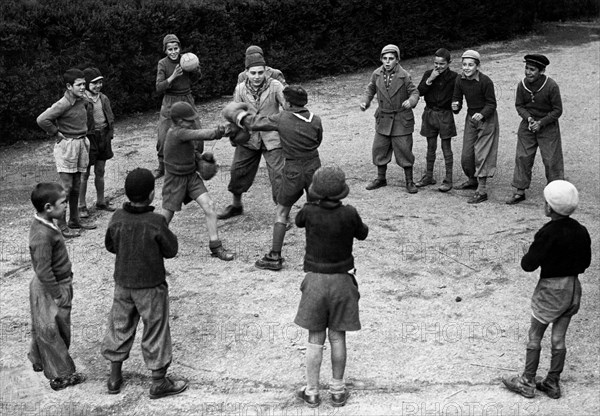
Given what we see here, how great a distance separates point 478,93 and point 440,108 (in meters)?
0.57

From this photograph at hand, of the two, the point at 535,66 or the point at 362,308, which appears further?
the point at 535,66

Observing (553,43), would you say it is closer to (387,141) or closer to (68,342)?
(387,141)

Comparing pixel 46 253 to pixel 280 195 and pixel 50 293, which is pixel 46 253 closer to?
pixel 50 293

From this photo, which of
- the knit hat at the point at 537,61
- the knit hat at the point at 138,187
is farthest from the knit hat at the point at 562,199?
the knit hat at the point at 537,61

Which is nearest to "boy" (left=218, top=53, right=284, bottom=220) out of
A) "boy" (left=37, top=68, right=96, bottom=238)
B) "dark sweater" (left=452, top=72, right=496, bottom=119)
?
"boy" (left=37, top=68, right=96, bottom=238)

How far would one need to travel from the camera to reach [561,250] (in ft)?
19.6

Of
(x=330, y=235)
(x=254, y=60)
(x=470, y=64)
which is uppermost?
(x=254, y=60)

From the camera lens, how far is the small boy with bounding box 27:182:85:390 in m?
6.21

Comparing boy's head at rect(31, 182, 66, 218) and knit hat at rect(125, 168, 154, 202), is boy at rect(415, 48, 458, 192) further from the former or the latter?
boy's head at rect(31, 182, 66, 218)

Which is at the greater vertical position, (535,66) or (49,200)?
(535,66)

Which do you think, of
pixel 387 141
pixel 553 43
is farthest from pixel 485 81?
pixel 553 43

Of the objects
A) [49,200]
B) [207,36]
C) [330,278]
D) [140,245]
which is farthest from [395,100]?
[207,36]

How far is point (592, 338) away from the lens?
6.95 meters

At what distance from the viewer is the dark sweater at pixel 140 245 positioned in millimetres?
6098
